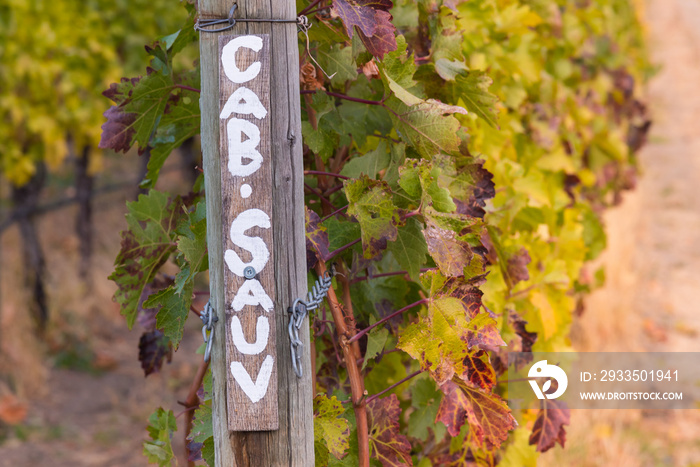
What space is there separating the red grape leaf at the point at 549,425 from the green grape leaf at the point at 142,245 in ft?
3.53

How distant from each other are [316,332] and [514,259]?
2.15 ft

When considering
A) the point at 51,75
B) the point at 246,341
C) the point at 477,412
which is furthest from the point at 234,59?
the point at 51,75

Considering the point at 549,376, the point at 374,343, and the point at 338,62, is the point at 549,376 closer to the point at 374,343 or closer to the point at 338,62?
the point at 374,343

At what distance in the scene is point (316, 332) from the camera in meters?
1.53

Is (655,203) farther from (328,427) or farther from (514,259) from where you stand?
(328,427)

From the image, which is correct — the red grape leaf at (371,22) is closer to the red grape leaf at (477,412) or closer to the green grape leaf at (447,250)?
the green grape leaf at (447,250)

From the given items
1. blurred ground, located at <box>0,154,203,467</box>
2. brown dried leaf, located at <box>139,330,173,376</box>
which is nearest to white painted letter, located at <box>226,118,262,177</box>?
brown dried leaf, located at <box>139,330,173,376</box>

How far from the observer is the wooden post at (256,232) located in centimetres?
114

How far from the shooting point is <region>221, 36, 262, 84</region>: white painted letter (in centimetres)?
114

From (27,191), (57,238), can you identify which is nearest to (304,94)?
(27,191)

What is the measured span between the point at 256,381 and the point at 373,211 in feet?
1.29

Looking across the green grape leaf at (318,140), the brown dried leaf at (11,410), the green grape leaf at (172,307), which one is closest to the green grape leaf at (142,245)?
the green grape leaf at (172,307)

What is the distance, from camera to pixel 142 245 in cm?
161

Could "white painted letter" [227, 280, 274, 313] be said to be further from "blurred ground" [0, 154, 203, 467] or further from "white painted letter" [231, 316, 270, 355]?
"blurred ground" [0, 154, 203, 467]
